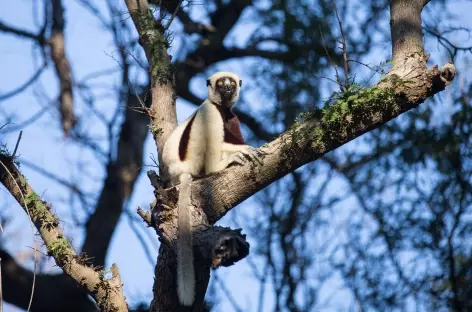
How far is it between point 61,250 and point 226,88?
2.62m

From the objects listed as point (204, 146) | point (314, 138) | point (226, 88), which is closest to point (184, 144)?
point (204, 146)

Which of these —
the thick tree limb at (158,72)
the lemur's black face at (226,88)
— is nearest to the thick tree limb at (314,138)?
the thick tree limb at (158,72)

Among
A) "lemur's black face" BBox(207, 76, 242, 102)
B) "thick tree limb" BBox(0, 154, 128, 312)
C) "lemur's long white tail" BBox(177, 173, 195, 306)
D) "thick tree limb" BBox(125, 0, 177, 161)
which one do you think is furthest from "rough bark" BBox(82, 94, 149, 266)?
"lemur's long white tail" BBox(177, 173, 195, 306)

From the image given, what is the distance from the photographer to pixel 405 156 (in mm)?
9750

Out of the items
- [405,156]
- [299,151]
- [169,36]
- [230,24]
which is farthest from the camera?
[230,24]

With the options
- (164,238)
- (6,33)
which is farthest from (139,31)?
(6,33)

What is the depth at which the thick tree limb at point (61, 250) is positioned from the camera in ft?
17.5

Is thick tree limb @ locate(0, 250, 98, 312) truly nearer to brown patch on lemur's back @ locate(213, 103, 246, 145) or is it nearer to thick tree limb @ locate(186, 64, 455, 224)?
brown patch on lemur's back @ locate(213, 103, 246, 145)

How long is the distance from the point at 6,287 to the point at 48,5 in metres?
5.39

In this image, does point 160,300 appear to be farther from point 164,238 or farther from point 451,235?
point 451,235

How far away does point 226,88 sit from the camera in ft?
23.7

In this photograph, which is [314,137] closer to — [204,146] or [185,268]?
[185,268]

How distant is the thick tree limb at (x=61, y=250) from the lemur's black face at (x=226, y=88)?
232 cm

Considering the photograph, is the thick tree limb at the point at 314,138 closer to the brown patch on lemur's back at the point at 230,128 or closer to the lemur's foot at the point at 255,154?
the lemur's foot at the point at 255,154
